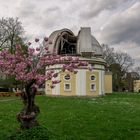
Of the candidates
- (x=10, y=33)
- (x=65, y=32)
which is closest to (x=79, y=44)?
(x=65, y=32)

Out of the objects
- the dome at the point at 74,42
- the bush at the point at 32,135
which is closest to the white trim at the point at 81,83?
the dome at the point at 74,42

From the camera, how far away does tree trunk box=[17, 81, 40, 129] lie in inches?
454

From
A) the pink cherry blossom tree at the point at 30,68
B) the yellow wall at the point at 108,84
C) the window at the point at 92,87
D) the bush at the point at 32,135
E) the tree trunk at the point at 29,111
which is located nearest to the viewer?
the bush at the point at 32,135

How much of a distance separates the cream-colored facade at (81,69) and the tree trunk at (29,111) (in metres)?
37.4

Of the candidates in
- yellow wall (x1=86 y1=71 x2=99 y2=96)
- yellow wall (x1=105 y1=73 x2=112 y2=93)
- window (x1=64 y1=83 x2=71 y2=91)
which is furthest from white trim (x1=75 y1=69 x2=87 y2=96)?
yellow wall (x1=105 y1=73 x2=112 y2=93)

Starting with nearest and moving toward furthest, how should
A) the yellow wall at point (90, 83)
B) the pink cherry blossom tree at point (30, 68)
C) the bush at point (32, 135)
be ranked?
the bush at point (32, 135)
the pink cherry blossom tree at point (30, 68)
the yellow wall at point (90, 83)

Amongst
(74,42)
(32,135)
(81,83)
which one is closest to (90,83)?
(81,83)

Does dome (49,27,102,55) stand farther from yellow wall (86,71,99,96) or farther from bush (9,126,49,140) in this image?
bush (9,126,49,140)

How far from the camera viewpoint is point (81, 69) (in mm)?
51062

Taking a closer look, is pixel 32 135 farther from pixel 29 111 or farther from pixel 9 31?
pixel 9 31

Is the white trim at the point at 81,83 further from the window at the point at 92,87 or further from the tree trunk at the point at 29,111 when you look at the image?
the tree trunk at the point at 29,111

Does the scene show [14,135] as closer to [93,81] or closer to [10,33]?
[93,81]

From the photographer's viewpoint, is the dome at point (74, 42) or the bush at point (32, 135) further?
the dome at point (74, 42)

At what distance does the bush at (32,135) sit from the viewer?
10.5 m
